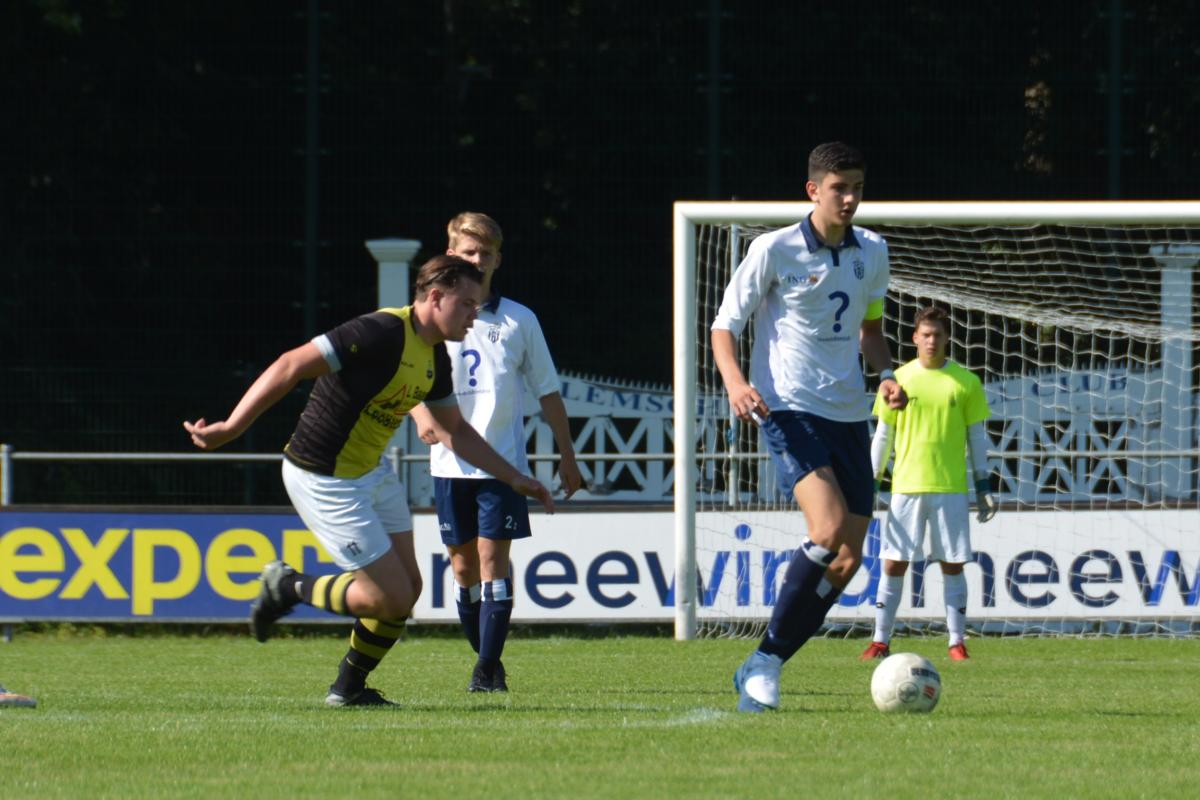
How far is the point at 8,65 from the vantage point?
1627cm

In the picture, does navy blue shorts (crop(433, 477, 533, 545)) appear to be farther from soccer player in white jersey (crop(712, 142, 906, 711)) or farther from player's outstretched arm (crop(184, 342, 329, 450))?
player's outstretched arm (crop(184, 342, 329, 450))

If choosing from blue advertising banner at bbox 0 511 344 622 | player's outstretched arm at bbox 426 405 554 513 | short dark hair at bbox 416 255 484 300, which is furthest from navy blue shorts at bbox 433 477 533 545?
blue advertising banner at bbox 0 511 344 622

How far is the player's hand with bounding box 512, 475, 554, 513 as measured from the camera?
711cm

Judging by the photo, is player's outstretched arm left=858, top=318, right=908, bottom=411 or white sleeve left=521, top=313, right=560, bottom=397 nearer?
player's outstretched arm left=858, top=318, right=908, bottom=411

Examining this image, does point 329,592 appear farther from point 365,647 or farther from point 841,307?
point 841,307

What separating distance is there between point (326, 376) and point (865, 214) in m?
5.66

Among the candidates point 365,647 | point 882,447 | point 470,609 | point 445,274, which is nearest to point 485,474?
point 470,609

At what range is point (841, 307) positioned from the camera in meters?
7.24

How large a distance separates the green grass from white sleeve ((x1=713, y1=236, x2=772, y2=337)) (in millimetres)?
1447

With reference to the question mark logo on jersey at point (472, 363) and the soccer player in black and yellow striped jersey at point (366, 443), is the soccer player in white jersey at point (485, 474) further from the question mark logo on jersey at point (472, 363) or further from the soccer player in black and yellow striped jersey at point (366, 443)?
the soccer player in black and yellow striped jersey at point (366, 443)

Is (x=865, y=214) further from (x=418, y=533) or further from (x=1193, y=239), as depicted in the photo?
(x=1193, y=239)

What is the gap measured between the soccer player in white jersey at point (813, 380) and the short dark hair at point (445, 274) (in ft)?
3.21

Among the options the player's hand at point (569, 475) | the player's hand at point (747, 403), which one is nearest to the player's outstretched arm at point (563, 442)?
the player's hand at point (569, 475)

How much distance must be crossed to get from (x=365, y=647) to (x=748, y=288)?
195 cm
